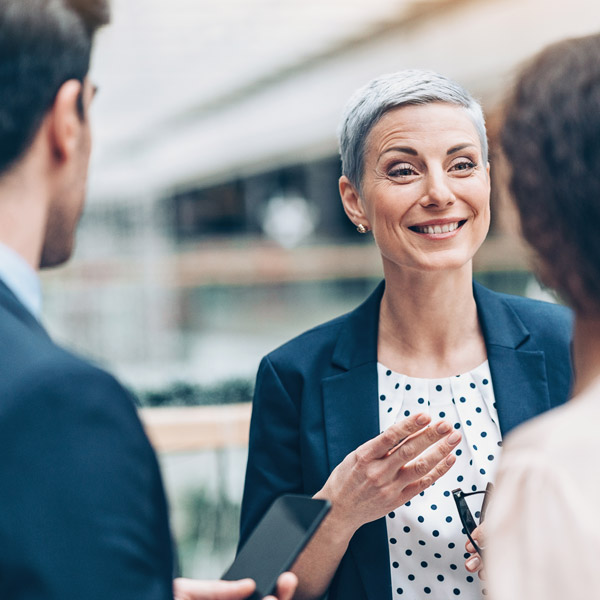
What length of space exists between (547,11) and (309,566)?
19.0ft

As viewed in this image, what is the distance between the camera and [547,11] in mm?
6266

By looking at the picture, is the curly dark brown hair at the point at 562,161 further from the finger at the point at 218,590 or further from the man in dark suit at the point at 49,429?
the finger at the point at 218,590

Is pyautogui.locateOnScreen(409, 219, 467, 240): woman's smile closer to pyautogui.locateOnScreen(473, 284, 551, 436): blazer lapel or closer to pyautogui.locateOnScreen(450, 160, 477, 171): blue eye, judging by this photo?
pyautogui.locateOnScreen(450, 160, 477, 171): blue eye

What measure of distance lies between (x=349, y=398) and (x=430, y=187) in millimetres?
471

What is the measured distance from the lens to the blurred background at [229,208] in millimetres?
4250

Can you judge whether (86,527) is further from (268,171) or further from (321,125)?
(268,171)

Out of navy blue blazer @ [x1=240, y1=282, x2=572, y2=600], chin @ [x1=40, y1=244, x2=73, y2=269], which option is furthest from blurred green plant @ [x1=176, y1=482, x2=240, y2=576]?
chin @ [x1=40, y1=244, x2=73, y2=269]

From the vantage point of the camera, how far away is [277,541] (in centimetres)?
119

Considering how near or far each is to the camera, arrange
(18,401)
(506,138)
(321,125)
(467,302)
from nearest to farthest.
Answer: (18,401) < (506,138) < (467,302) < (321,125)

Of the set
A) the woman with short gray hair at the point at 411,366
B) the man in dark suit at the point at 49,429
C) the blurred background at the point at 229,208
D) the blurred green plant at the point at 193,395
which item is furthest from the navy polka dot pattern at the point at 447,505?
the blurred green plant at the point at 193,395

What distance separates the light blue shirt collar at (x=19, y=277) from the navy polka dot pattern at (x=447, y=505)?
91cm

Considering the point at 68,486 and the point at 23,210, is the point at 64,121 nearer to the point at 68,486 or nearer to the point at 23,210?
the point at 23,210

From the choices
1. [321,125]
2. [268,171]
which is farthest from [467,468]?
A: [268,171]

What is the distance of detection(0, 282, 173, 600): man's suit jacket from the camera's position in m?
0.81
